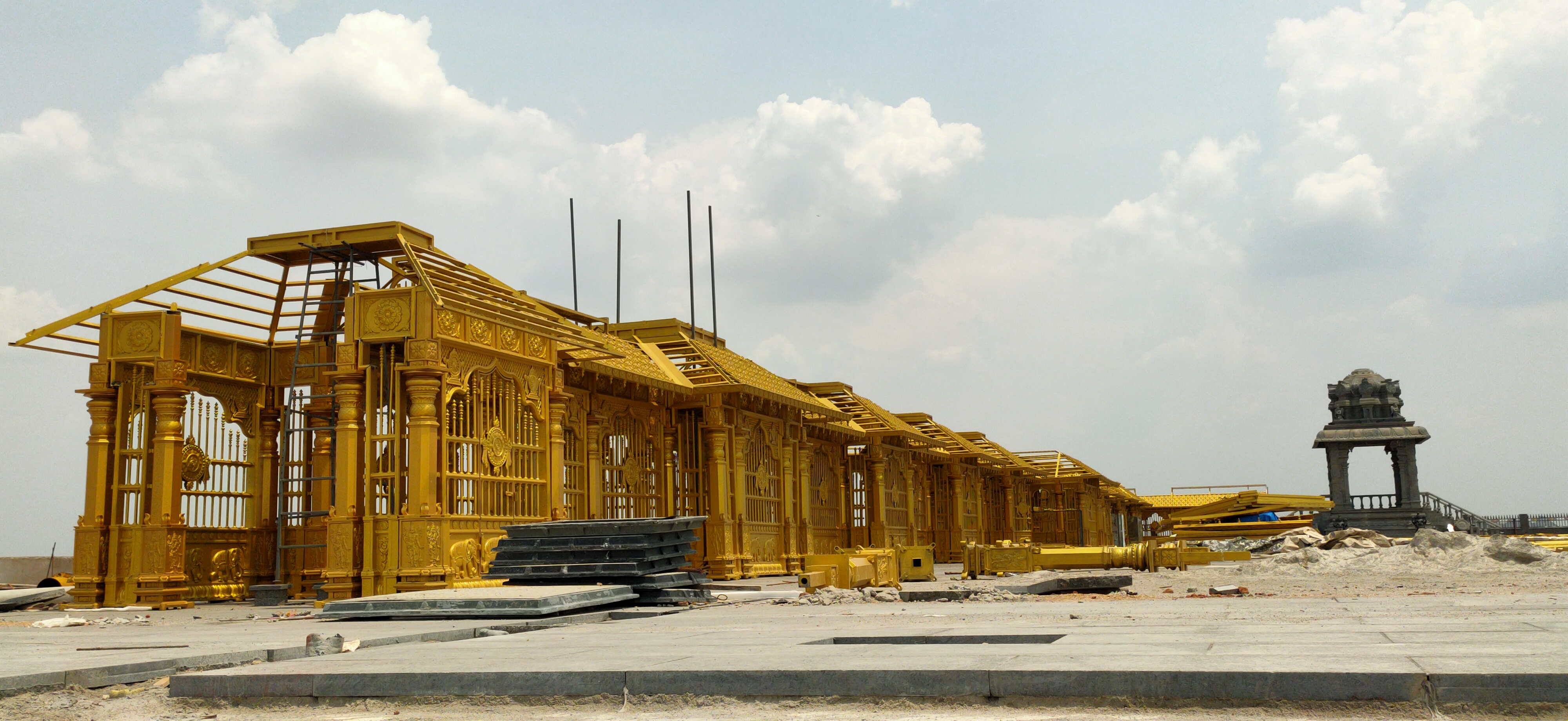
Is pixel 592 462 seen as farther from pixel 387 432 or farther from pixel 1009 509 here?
pixel 1009 509

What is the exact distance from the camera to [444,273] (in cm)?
2020

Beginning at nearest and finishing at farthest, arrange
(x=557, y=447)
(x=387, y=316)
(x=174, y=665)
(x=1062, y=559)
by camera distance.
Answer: (x=174, y=665) < (x=387, y=316) < (x=557, y=447) < (x=1062, y=559)

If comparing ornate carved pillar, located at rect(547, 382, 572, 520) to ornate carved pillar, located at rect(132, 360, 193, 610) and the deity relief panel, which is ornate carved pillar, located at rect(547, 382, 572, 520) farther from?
ornate carved pillar, located at rect(132, 360, 193, 610)

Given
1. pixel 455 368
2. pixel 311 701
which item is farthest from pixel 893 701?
pixel 455 368

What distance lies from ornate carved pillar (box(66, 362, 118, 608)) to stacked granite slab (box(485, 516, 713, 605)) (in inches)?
276

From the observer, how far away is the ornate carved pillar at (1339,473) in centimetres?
6400

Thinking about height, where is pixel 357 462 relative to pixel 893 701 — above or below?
above

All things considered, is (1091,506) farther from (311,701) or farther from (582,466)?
(311,701)

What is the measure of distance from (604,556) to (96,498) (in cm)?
914

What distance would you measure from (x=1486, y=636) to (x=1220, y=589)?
11567 millimetres

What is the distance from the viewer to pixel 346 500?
18.6 m

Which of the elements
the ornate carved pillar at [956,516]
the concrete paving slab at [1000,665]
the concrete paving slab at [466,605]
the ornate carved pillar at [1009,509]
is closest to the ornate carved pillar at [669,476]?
the concrete paving slab at [466,605]

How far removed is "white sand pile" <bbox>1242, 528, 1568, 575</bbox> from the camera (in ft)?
96.2

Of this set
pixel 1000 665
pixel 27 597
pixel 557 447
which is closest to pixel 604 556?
pixel 557 447
